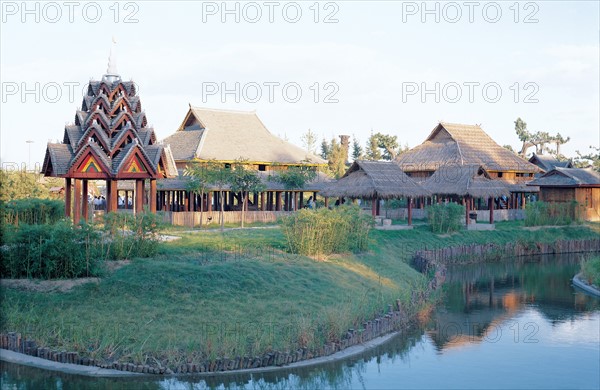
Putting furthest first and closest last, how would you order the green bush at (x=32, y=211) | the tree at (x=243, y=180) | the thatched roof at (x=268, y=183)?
the thatched roof at (x=268, y=183), the tree at (x=243, y=180), the green bush at (x=32, y=211)

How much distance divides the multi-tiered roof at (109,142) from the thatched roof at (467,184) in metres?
Result: 19.6

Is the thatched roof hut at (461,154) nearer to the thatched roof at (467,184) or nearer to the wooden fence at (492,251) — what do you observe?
the thatched roof at (467,184)

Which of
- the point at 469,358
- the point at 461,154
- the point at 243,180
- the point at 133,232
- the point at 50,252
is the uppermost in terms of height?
the point at 461,154

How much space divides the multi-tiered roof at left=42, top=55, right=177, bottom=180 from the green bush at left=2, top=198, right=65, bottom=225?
1.14 metres

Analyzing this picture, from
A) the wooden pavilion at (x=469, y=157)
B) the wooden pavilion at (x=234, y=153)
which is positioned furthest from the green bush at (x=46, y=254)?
the wooden pavilion at (x=469, y=157)

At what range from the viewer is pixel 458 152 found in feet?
157

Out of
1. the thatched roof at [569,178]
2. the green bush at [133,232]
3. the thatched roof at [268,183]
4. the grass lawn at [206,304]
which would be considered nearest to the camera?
the grass lawn at [206,304]

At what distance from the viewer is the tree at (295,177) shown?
4072cm

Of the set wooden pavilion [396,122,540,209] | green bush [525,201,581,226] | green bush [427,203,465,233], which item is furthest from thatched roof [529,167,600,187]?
green bush [427,203,465,233]

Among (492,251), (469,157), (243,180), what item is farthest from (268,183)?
(469,157)

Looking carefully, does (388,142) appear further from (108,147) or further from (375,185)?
(108,147)

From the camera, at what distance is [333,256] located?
23953mm

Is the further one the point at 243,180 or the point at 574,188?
the point at 574,188

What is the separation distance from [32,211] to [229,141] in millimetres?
20417
